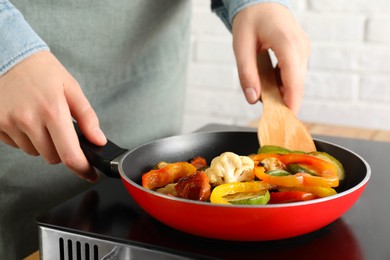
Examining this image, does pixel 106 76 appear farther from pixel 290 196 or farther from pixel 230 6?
pixel 290 196

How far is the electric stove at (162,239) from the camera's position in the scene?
668 mm

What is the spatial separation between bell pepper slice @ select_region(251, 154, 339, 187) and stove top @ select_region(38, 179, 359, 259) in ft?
0.19

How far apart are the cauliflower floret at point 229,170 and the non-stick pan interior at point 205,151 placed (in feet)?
0.40

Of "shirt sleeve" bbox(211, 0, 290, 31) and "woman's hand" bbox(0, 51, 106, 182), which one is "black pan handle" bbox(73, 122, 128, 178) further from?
"shirt sleeve" bbox(211, 0, 290, 31)

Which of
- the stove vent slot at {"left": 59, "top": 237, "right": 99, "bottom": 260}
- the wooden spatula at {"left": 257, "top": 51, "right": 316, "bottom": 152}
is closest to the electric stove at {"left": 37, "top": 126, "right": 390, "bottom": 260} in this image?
the stove vent slot at {"left": 59, "top": 237, "right": 99, "bottom": 260}

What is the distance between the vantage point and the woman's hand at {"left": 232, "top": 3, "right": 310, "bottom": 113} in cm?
99

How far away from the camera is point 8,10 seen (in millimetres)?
786

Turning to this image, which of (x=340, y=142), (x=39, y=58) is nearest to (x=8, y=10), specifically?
(x=39, y=58)

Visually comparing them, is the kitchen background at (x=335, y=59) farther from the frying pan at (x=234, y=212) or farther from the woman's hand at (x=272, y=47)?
the frying pan at (x=234, y=212)

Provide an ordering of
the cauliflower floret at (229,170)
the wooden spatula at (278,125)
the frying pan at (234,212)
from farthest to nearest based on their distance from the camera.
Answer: the wooden spatula at (278,125) < the cauliflower floret at (229,170) < the frying pan at (234,212)

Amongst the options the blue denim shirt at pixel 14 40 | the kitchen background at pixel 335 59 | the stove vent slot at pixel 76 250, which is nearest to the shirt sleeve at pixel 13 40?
the blue denim shirt at pixel 14 40

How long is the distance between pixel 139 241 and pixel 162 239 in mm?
27

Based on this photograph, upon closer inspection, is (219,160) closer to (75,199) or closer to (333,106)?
(75,199)

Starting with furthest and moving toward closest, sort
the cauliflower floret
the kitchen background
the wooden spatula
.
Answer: the kitchen background < the wooden spatula < the cauliflower floret
